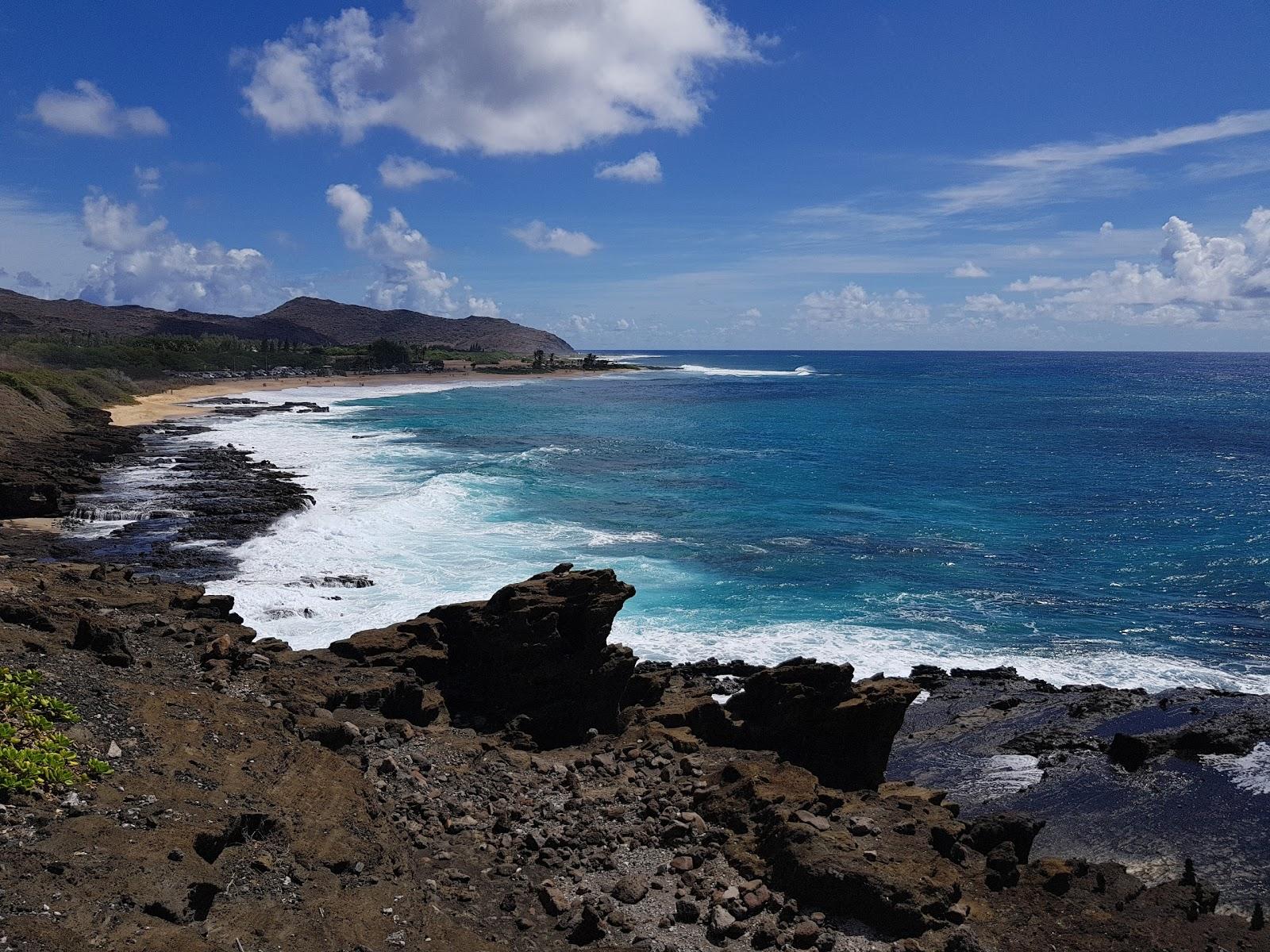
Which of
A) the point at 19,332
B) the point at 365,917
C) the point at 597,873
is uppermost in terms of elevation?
the point at 19,332

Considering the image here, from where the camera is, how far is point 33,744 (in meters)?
9.43

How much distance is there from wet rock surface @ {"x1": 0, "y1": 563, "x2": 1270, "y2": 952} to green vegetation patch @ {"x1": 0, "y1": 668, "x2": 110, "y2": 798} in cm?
29

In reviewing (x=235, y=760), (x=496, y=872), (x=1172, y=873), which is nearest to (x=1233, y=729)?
(x=1172, y=873)

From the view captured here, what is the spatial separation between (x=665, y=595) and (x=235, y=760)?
1657cm

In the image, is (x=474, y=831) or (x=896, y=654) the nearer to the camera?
(x=474, y=831)

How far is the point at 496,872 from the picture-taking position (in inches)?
427

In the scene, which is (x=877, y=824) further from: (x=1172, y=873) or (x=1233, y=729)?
(x=1233, y=729)

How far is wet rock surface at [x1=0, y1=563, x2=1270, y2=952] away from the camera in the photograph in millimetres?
8461

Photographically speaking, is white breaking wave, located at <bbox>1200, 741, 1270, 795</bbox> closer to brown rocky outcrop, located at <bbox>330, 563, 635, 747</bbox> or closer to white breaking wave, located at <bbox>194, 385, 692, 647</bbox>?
brown rocky outcrop, located at <bbox>330, 563, 635, 747</bbox>

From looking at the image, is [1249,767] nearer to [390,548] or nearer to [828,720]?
[828,720]

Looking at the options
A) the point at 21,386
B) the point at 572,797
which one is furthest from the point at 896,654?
the point at 21,386

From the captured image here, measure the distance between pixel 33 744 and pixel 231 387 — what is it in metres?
102

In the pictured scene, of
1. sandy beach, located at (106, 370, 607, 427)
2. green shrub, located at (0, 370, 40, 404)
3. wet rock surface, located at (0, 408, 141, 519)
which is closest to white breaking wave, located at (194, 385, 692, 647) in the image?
wet rock surface, located at (0, 408, 141, 519)

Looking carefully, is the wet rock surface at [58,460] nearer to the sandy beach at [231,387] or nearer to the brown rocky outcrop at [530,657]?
the sandy beach at [231,387]
